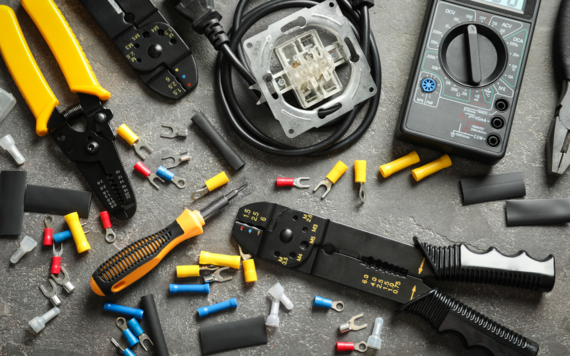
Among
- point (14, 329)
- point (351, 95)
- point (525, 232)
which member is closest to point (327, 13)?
point (351, 95)

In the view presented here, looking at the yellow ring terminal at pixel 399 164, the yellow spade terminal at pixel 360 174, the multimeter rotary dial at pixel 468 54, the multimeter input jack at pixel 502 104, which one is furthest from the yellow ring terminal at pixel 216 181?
the multimeter input jack at pixel 502 104

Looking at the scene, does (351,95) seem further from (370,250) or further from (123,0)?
(123,0)

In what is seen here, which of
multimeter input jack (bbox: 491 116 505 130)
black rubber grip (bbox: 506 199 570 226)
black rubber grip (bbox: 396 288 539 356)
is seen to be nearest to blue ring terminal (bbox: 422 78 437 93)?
multimeter input jack (bbox: 491 116 505 130)

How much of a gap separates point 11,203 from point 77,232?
0.26 meters

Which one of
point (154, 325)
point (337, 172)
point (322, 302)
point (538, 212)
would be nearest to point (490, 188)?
point (538, 212)

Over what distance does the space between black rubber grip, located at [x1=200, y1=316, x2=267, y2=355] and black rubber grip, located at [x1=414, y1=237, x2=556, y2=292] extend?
63 cm

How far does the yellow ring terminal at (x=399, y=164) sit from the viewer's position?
4.99 feet

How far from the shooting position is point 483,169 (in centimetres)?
157

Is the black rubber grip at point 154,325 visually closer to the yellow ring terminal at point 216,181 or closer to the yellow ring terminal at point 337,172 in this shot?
the yellow ring terminal at point 216,181

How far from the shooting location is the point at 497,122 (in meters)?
1.46

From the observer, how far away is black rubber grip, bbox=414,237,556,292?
1.39 m

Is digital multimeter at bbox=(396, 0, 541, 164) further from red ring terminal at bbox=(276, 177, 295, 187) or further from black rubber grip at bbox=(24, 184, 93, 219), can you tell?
black rubber grip at bbox=(24, 184, 93, 219)

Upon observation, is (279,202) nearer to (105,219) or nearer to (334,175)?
(334,175)

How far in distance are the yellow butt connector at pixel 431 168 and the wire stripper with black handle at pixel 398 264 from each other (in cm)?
24
